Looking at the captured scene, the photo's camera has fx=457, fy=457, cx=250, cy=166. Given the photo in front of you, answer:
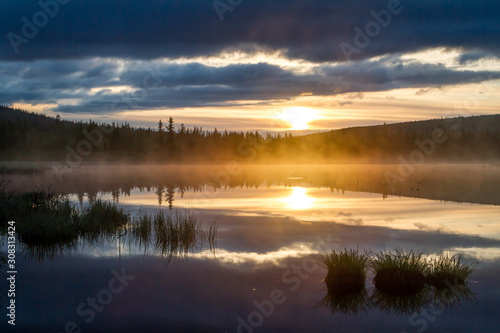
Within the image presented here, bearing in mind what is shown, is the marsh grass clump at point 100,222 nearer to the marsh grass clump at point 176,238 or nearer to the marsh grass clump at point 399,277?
the marsh grass clump at point 176,238

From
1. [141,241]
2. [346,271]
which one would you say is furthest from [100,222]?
[346,271]

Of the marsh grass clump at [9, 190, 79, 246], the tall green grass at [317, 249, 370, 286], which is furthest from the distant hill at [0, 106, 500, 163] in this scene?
the tall green grass at [317, 249, 370, 286]

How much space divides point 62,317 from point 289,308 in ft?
17.0

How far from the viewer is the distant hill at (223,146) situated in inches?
4993

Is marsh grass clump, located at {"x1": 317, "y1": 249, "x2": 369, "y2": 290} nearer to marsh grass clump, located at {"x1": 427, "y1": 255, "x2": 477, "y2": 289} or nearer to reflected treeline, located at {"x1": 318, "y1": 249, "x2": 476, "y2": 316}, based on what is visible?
reflected treeline, located at {"x1": 318, "y1": 249, "x2": 476, "y2": 316}

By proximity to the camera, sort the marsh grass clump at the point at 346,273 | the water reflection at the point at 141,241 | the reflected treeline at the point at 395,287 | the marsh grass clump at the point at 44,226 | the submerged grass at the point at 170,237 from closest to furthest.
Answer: the reflected treeline at the point at 395,287
the marsh grass clump at the point at 346,273
the water reflection at the point at 141,241
the submerged grass at the point at 170,237
the marsh grass clump at the point at 44,226

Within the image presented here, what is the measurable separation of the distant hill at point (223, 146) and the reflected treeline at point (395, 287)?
113305mm

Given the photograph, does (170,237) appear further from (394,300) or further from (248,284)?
(394,300)

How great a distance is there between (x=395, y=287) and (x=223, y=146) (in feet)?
498

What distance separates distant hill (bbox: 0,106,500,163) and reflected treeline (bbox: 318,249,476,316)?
372 ft

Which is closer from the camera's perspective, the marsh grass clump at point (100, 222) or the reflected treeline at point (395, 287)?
the reflected treeline at point (395, 287)

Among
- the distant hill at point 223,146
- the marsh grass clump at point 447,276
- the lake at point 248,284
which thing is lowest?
the lake at point 248,284

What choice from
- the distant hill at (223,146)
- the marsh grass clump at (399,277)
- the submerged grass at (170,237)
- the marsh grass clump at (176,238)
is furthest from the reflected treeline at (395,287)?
the distant hill at (223,146)

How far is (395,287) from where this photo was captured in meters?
11.6
